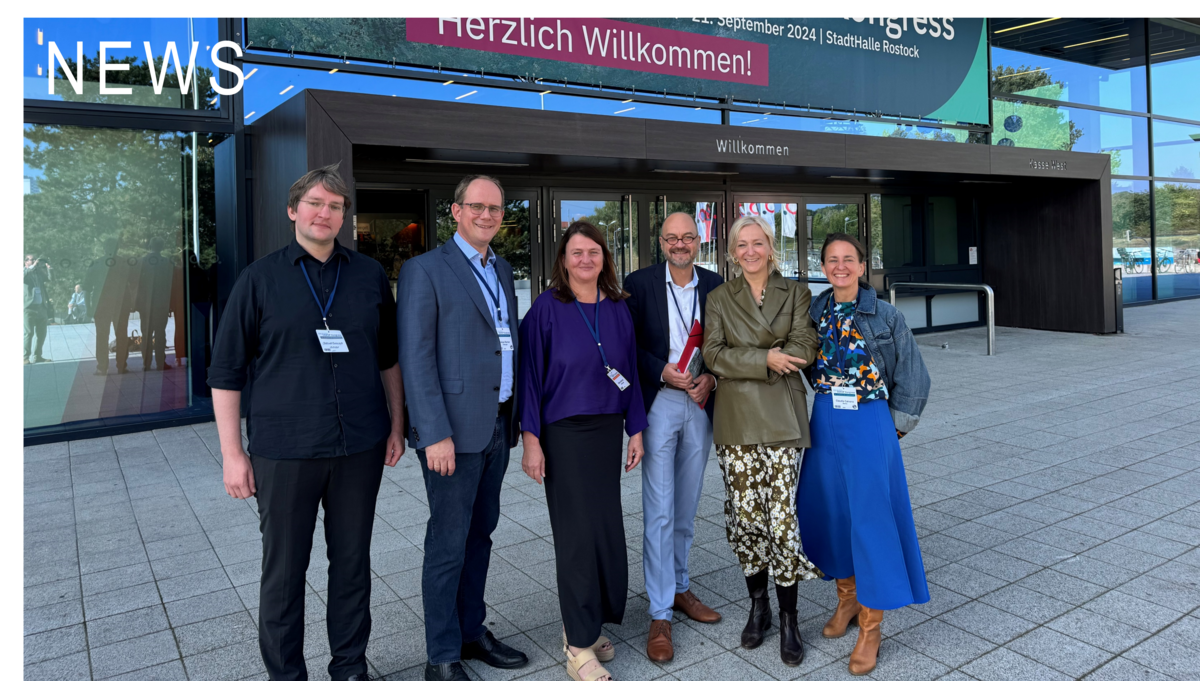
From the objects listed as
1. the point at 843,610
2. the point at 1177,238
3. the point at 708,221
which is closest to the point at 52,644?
the point at 843,610

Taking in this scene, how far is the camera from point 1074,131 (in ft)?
48.1

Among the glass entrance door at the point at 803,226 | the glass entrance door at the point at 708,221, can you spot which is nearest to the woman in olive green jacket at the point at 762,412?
the glass entrance door at the point at 708,221

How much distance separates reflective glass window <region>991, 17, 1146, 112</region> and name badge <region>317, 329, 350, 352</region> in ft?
42.7

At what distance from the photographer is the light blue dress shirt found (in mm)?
2916

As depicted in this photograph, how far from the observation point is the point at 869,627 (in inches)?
116

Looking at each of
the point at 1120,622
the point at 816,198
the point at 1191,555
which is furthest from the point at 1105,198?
the point at 1120,622

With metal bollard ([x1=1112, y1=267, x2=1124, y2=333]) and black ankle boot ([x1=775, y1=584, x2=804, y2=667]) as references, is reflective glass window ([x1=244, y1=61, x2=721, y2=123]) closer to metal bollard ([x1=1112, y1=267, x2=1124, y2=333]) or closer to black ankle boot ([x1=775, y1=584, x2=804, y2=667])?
black ankle boot ([x1=775, y1=584, x2=804, y2=667])

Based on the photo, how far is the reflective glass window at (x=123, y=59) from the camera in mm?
7191

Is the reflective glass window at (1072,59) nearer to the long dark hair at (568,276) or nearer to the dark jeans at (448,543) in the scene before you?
the long dark hair at (568,276)

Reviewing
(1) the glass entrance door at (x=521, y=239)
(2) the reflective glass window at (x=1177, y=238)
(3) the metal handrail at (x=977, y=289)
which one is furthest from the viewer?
(2) the reflective glass window at (x=1177, y=238)

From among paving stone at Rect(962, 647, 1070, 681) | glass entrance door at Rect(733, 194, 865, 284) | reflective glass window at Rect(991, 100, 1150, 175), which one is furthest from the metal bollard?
paving stone at Rect(962, 647, 1070, 681)

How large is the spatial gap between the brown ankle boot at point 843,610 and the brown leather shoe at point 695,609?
446mm

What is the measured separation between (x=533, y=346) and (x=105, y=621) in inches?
89.8
